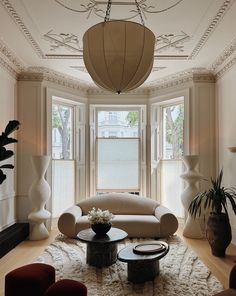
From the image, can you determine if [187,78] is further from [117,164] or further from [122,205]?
[122,205]

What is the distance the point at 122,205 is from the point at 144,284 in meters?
2.31

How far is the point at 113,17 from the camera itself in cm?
343

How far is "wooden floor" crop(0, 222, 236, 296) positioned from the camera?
3.42 m

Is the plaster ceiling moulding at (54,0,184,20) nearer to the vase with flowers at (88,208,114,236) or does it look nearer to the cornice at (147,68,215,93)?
the cornice at (147,68,215,93)

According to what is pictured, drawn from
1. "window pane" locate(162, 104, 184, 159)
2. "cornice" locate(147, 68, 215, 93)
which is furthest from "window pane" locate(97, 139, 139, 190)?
"cornice" locate(147, 68, 215, 93)

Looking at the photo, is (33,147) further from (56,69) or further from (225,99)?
(225,99)

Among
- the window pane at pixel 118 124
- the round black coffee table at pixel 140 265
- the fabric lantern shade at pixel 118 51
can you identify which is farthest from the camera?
the window pane at pixel 118 124

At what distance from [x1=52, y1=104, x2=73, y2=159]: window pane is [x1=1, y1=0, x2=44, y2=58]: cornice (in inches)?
63.1

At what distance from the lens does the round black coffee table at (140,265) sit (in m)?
3.01

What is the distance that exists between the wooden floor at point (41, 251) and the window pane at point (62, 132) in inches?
73.4

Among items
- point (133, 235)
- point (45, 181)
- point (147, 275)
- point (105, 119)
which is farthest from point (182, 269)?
point (105, 119)

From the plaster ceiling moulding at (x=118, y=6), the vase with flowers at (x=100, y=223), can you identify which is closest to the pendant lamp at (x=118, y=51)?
the plaster ceiling moulding at (x=118, y=6)

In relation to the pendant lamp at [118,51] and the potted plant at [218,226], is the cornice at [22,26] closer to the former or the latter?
the pendant lamp at [118,51]

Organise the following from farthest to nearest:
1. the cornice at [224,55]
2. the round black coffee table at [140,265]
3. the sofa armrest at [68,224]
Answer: the sofa armrest at [68,224]
the cornice at [224,55]
the round black coffee table at [140,265]
